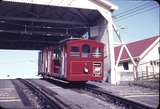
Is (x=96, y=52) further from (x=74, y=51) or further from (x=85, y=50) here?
(x=74, y=51)

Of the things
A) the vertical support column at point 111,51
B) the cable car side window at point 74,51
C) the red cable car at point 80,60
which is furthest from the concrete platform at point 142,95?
the vertical support column at point 111,51

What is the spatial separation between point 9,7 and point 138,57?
14465 mm

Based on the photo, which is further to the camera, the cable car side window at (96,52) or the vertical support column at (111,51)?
the vertical support column at (111,51)

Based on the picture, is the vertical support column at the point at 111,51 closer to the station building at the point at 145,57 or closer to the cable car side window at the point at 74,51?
the station building at the point at 145,57

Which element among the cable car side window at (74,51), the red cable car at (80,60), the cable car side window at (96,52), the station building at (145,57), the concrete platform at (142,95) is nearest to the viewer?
the concrete platform at (142,95)

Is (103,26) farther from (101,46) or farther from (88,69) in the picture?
(88,69)

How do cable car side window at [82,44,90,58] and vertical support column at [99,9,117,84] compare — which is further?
vertical support column at [99,9,117,84]

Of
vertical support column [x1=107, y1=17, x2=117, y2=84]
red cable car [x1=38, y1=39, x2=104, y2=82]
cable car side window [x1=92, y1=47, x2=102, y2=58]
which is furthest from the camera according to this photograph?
vertical support column [x1=107, y1=17, x2=117, y2=84]

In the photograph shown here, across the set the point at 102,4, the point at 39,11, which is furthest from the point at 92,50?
the point at 39,11

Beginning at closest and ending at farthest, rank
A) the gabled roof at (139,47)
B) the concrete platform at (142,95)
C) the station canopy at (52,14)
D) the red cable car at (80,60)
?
the concrete platform at (142,95)
the red cable car at (80,60)
the station canopy at (52,14)
the gabled roof at (139,47)

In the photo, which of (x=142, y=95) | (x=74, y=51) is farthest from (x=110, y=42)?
(x=142, y=95)

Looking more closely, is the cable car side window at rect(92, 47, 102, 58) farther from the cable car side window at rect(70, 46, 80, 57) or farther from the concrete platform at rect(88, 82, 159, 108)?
the concrete platform at rect(88, 82, 159, 108)

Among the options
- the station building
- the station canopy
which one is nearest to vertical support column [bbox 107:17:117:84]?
the station canopy

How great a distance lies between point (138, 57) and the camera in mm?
32062
